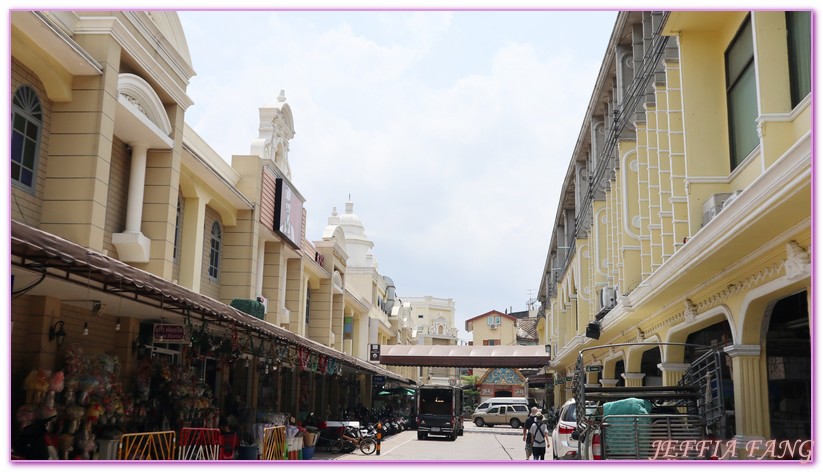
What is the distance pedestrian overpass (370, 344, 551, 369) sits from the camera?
3975 cm

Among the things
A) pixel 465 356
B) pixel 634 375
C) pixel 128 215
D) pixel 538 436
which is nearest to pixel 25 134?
pixel 128 215

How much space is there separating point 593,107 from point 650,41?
24.7 ft

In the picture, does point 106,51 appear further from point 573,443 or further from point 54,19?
point 573,443

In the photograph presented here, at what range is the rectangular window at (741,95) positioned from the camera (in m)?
11.9

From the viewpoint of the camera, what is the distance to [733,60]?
41.9ft

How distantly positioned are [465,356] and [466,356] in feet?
0.16

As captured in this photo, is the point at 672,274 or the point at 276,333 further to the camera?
the point at 276,333

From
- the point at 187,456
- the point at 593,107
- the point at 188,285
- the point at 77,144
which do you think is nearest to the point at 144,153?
the point at 77,144

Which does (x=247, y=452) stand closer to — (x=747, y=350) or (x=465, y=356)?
(x=747, y=350)

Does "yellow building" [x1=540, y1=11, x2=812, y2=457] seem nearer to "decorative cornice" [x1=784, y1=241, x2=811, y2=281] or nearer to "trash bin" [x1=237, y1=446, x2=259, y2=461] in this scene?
"decorative cornice" [x1=784, y1=241, x2=811, y2=281]

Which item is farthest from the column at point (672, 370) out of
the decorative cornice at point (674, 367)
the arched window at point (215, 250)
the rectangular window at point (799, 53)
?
the arched window at point (215, 250)

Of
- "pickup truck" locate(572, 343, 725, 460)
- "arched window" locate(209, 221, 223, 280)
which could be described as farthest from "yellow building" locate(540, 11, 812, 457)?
"arched window" locate(209, 221, 223, 280)

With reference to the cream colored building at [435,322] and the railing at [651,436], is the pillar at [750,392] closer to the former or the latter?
the railing at [651,436]

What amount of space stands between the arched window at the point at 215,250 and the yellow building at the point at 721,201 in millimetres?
9960
